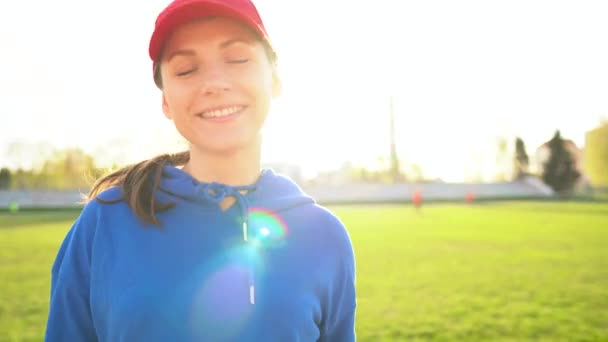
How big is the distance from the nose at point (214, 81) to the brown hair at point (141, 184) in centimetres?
36

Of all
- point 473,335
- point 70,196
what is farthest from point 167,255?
point 70,196

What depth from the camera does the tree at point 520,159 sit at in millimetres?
62344

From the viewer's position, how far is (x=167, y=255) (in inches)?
57.4

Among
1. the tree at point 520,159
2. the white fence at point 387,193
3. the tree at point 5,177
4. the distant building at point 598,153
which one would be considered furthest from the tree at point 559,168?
the tree at point 5,177

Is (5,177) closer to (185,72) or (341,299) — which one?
(185,72)

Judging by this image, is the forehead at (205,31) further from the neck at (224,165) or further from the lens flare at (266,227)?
the lens flare at (266,227)

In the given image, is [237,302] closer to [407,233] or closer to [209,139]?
[209,139]

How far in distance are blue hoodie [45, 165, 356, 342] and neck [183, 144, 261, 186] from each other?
5cm

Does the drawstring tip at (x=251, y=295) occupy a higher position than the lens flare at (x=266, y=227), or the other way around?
the lens flare at (x=266, y=227)

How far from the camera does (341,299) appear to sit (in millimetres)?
1653

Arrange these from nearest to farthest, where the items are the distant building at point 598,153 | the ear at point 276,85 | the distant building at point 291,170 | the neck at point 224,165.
Result: the neck at point 224,165
the ear at point 276,85
the distant building at point 598,153
the distant building at point 291,170

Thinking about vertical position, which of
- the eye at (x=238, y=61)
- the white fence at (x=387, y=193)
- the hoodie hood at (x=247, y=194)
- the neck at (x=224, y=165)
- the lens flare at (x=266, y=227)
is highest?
the eye at (x=238, y=61)

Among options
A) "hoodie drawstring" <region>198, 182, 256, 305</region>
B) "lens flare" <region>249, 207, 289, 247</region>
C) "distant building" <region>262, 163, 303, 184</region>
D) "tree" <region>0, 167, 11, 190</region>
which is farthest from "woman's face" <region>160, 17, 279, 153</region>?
"tree" <region>0, 167, 11, 190</region>

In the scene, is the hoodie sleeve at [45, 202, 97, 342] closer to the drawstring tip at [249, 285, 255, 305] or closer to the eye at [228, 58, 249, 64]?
the drawstring tip at [249, 285, 255, 305]
